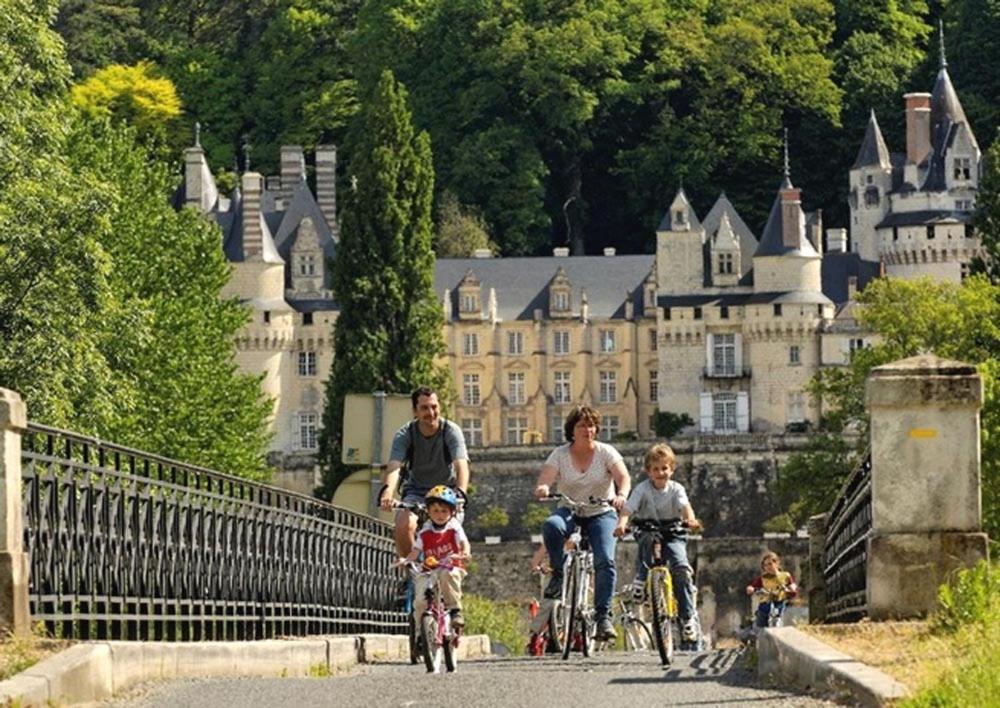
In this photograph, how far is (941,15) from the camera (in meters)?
171

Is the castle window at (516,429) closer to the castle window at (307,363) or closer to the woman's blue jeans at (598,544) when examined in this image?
the castle window at (307,363)

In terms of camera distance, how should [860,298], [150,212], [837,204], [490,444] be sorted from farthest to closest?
[837,204]
[490,444]
[860,298]
[150,212]

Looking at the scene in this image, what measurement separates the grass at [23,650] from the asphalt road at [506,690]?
49 cm

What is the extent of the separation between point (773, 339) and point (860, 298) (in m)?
16.1

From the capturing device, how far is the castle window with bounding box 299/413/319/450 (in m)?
139

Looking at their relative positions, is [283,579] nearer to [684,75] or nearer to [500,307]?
[500,307]

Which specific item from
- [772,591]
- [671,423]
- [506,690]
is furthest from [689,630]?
[671,423]

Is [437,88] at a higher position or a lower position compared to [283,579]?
higher

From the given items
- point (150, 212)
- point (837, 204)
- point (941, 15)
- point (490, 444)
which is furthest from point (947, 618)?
point (941, 15)

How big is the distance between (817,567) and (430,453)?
251 inches

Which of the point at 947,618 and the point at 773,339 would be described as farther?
the point at 773,339

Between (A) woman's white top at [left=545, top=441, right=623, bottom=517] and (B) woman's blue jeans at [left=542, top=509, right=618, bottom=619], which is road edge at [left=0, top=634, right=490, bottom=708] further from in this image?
(A) woman's white top at [left=545, top=441, right=623, bottom=517]

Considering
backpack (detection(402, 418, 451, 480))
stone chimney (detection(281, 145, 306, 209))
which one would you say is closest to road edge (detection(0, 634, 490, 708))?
backpack (detection(402, 418, 451, 480))

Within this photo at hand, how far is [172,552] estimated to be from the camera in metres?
29.1
